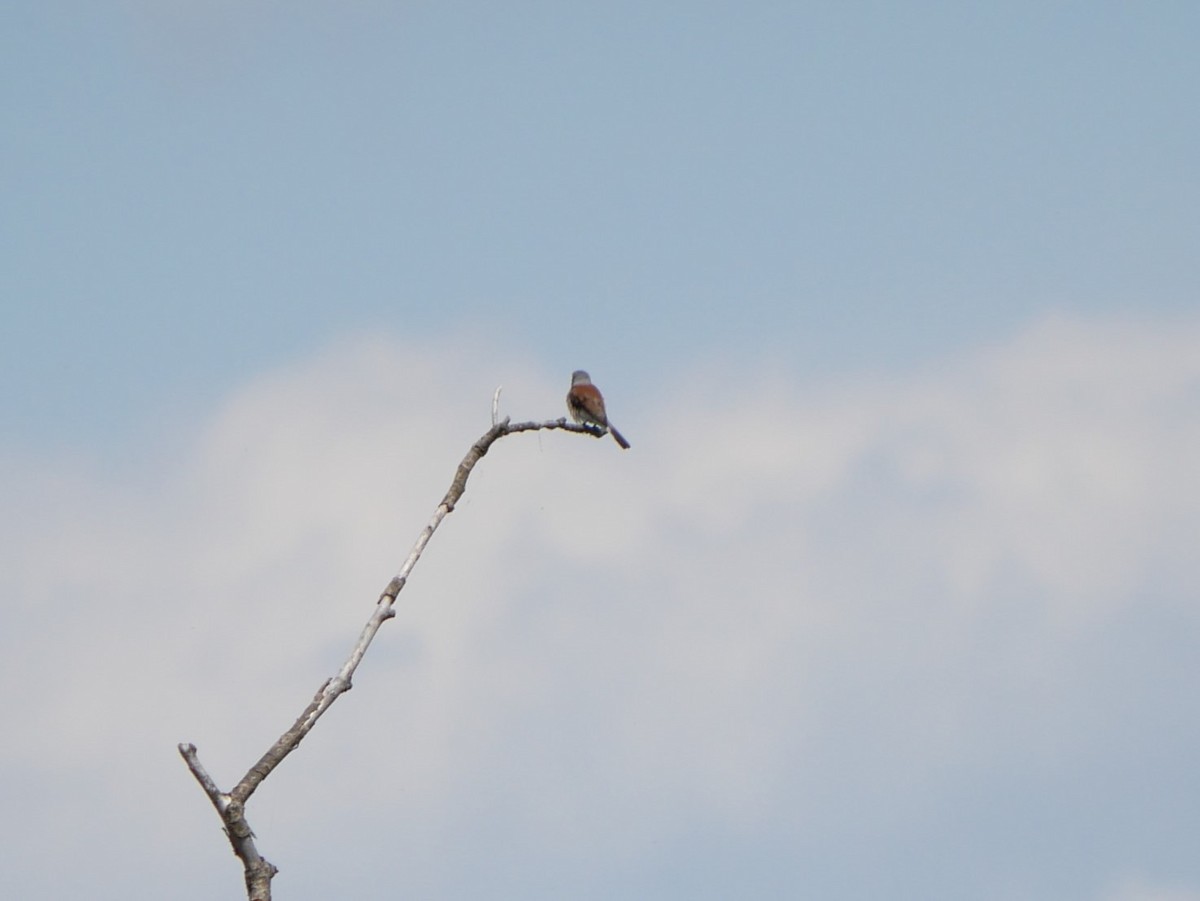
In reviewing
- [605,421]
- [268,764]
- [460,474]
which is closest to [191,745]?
[268,764]

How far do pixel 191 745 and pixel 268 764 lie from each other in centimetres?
37

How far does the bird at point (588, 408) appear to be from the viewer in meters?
22.8

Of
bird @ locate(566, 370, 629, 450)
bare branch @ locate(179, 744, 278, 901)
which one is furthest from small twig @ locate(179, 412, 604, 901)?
bird @ locate(566, 370, 629, 450)

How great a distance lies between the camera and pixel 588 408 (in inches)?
904

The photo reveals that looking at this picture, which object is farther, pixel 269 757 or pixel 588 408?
pixel 588 408

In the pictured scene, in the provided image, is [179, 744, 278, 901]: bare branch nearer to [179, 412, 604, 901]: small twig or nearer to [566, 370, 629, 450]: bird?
[179, 412, 604, 901]: small twig

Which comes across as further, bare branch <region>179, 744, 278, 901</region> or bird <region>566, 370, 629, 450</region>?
bird <region>566, 370, 629, 450</region>

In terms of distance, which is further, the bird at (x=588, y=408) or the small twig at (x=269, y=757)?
the bird at (x=588, y=408)

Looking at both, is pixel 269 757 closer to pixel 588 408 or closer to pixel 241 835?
pixel 241 835

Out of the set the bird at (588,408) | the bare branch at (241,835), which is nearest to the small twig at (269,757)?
the bare branch at (241,835)

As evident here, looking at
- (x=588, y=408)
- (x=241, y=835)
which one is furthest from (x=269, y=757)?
(x=588, y=408)

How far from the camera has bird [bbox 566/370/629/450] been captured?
2275cm

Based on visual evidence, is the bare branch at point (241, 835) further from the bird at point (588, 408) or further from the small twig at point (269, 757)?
the bird at point (588, 408)

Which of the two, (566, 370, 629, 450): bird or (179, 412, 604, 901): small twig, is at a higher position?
(566, 370, 629, 450): bird
